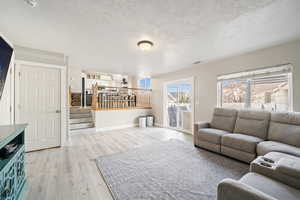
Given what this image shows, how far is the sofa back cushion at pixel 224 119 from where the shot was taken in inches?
122

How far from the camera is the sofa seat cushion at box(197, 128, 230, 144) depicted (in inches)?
111

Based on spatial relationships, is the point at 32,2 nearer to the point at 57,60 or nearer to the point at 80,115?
the point at 57,60

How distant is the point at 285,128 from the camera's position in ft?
7.62

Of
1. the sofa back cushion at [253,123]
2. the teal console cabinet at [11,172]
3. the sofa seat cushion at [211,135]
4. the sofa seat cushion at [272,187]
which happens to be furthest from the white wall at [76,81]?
the sofa seat cushion at [272,187]

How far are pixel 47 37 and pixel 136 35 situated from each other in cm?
172

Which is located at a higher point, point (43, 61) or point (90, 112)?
point (43, 61)

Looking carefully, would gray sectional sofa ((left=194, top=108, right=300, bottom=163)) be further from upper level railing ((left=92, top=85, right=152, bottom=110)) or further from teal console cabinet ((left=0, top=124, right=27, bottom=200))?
upper level railing ((left=92, top=85, right=152, bottom=110))

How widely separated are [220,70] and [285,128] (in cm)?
199

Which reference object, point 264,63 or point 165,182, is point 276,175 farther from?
point 264,63

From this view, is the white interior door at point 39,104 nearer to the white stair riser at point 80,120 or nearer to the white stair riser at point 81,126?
the white stair riser at point 81,126

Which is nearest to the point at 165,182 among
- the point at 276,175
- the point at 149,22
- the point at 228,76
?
the point at 276,175

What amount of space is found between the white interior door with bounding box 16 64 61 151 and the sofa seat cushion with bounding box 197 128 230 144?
3.60 metres

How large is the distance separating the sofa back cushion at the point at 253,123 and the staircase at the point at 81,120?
→ 4.76m

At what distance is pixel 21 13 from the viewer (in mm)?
1786
